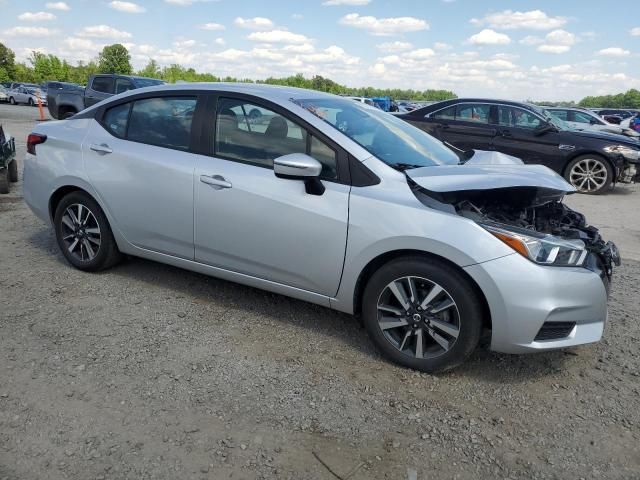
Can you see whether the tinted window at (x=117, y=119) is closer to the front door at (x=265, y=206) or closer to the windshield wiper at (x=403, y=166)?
the front door at (x=265, y=206)

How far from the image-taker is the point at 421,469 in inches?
93.0

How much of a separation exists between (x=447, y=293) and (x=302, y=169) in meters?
1.10

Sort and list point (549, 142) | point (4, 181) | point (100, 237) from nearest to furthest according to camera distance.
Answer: point (100, 237)
point (4, 181)
point (549, 142)

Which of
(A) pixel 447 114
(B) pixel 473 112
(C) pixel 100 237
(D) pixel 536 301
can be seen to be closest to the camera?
(D) pixel 536 301

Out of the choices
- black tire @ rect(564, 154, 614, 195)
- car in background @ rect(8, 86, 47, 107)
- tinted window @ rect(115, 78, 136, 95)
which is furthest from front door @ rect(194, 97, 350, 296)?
car in background @ rect(8, 86, 47, 107)

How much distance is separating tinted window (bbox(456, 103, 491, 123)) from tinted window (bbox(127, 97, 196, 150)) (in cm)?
703

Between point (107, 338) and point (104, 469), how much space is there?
1273mm

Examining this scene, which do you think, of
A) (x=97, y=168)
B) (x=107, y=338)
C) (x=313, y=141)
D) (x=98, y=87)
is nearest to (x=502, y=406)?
(x=313, y=141)

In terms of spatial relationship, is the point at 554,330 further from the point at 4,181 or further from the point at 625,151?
the point at 625,151

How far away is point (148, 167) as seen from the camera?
3904 mm

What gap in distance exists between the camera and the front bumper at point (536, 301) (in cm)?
278

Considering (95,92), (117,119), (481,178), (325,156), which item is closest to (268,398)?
(325,156)

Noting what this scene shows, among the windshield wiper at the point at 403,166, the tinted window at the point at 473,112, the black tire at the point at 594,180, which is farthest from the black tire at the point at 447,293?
the tinted window at the point at 473,112

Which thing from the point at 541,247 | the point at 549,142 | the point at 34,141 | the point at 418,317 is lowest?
the point at 418,317
